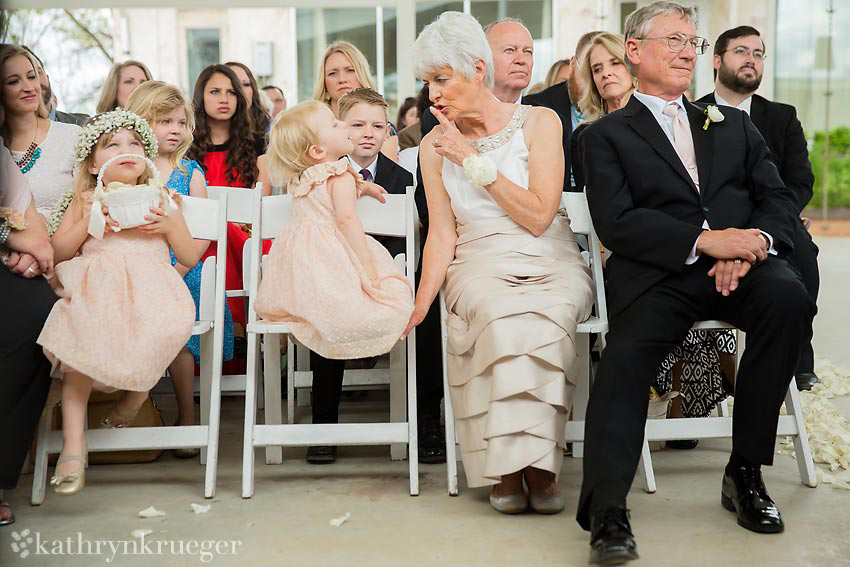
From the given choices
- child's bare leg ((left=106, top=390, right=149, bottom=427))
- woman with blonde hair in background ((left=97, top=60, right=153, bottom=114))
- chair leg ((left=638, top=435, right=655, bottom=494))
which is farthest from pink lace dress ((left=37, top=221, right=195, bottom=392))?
woman with blonde hair in background ((left=97, top=60, right=153, bottom=114))

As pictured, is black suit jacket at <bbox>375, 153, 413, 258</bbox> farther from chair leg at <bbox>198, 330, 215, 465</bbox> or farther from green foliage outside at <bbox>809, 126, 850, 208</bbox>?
green foliage outside at <bbox>809, 126, 850, 208</bbox>

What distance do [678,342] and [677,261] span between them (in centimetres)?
27

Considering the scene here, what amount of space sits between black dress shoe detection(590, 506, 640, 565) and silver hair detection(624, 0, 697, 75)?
178cm

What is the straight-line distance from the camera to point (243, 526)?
2.95m

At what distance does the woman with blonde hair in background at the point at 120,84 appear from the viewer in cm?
530

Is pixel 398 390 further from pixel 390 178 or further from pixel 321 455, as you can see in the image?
pixel 390 178

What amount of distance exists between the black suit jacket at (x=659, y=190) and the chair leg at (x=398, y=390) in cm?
87

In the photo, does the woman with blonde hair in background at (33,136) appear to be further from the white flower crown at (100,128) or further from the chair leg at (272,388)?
the chair leg at (272,388)

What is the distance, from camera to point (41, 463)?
322cm

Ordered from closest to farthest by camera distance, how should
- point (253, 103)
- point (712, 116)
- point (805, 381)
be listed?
point (712, 116)
point (805, 381)
point (253, 103)

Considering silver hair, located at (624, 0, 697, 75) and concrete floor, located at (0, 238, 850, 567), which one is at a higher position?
silver hair, located at (624, 0, 697, 75)

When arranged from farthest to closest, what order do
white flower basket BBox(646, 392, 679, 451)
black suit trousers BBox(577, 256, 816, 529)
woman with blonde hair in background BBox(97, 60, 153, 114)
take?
woman with blonde hair in background BBox(97, 60, 153, 114) → white flower basket BBox(646, 392, 679, 451) → black suit trousers BBox(577, 256, 816, 529)

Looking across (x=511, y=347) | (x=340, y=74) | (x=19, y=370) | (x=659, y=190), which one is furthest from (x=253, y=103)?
(x=511, y=347)

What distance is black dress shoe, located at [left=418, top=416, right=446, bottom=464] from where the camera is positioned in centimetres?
364
